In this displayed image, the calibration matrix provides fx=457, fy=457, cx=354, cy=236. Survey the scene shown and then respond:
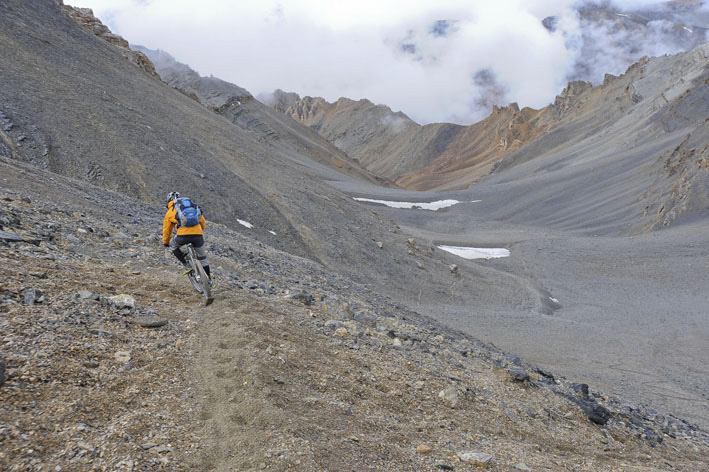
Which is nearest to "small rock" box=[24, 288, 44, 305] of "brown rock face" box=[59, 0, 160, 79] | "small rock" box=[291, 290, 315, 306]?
"small rock" box=[291, 290, 315, 306]

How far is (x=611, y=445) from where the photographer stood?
272 inches

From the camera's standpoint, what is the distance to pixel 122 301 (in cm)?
605

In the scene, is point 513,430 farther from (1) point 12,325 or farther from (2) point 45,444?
(1) point 12,325

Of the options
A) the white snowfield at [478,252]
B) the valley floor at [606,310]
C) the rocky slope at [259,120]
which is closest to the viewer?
the valley floor at [606,310]

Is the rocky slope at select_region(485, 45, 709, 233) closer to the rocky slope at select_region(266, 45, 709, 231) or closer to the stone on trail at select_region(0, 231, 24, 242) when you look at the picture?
the rocky slope at select_region(266, 45, 709, 231)

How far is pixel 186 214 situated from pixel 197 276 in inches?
38.9

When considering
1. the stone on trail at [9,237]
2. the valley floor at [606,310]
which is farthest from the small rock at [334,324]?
the valley floor at [606,310]

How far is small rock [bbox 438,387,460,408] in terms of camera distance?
6.20 metres

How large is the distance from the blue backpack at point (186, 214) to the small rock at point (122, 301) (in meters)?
1.40

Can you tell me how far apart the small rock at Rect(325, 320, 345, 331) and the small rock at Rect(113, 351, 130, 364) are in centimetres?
326

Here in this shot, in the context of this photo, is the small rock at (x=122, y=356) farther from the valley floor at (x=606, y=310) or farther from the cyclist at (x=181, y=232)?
the valley floor at (x=606, y=310)

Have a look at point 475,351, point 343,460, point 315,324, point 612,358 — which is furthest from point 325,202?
→ point 343,460

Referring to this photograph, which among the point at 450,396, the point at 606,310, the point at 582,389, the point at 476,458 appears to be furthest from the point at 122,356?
the point at 606,310

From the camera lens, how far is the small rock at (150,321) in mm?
5734
